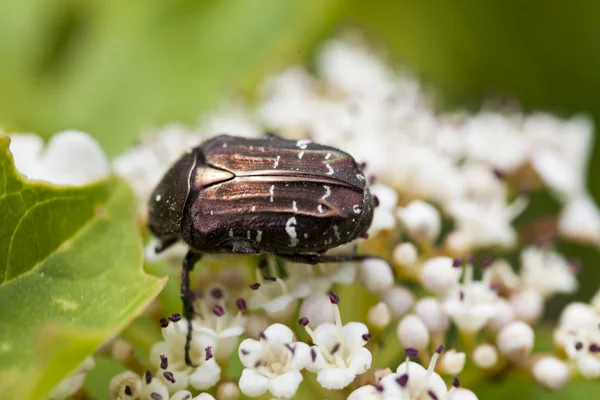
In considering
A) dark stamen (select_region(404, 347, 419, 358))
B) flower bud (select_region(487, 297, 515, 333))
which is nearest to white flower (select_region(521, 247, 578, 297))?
flower bud (select_region(487, 297, 515, 333))

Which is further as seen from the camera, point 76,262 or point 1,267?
point 76,262

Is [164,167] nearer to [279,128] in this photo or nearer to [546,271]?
[279,128]

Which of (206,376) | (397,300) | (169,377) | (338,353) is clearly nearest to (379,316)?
(397,300)

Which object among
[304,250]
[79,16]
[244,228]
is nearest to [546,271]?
[304,250]

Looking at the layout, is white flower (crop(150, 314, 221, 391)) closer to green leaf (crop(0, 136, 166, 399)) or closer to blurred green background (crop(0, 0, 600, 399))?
green leaf (crop(0, 136, 166, 399))

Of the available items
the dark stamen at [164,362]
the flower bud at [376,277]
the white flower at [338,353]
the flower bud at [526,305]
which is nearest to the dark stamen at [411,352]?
the white flower at [338,353]

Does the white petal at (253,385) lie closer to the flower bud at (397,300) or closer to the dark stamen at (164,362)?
the dark stamen at (164,362)

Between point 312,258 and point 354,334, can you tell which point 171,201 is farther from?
point 354,334
